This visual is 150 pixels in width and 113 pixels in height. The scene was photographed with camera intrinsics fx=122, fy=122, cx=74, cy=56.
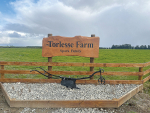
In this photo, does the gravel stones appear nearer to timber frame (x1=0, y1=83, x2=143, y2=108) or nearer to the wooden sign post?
timber frame (x1=0, y1=83, x2=143, y2=108)

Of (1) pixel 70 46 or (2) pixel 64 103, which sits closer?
(2) pixel 64 103

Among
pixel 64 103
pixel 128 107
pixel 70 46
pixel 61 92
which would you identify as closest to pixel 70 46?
Answer: pixel 70 46

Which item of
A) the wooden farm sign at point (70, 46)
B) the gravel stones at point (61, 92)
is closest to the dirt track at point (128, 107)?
the gravel stones at point (61, 92)

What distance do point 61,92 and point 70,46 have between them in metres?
2.67

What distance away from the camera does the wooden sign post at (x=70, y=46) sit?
7.05 metres

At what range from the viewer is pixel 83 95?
5453 mm

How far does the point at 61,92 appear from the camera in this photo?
5711 millimetres

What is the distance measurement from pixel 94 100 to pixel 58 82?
2.80m

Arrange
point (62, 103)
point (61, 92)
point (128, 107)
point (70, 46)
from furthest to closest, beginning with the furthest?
point (70, 46) < point (61, 92) < point (128, 107) < point (62, 103)

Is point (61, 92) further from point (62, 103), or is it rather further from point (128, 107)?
point (128, 107)

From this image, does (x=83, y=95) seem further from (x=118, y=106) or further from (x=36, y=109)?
(x=36, y=109)

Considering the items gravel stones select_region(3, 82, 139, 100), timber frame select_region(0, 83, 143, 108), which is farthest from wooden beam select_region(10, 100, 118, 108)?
gravel stones select_region(3, 82, 139, 100)

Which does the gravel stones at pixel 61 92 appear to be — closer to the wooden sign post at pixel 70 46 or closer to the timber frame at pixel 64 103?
the timber frame at pixel 64 103

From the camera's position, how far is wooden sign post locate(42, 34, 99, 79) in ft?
23.1
